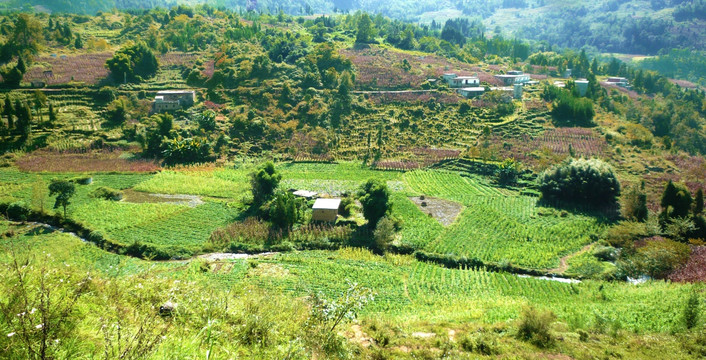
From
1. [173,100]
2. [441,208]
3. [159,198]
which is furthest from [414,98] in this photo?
[159,198]

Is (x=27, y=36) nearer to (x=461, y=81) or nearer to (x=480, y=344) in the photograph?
(x=461, y=81)

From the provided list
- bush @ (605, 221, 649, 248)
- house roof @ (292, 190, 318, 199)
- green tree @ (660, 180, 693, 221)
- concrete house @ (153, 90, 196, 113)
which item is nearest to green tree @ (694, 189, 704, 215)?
green tree @ (660, 180, 693, 221)

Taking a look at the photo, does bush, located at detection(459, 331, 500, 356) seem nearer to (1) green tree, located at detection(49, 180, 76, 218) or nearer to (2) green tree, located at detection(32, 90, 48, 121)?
(1) green tree, located at detection(49, 180, 76, 218)

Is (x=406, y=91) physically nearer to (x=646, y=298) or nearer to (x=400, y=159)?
(x=400, y=159)

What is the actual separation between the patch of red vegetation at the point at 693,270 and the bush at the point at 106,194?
38517mm

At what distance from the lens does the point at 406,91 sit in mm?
63188

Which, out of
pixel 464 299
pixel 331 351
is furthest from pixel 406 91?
pixel 331 351

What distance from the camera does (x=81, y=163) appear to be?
132 feet

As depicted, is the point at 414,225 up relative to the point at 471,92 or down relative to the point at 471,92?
down

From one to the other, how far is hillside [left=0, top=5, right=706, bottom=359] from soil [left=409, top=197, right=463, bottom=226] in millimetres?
406

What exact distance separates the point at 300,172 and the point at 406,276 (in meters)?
20.8

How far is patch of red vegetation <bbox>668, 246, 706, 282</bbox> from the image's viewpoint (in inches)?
872

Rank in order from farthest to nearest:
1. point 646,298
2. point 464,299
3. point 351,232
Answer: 1. point 351,232
2. point 464,299
3. point 646,298

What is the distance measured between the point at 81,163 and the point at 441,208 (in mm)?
34242
